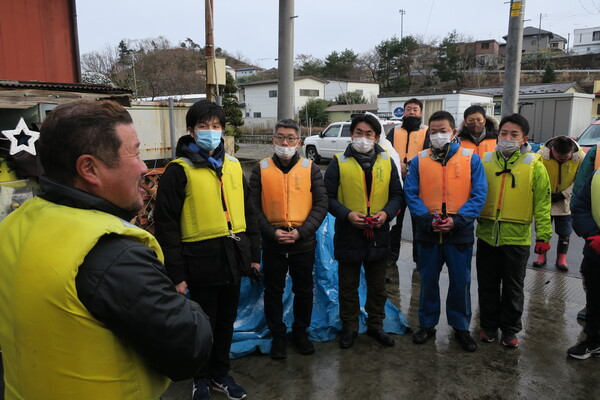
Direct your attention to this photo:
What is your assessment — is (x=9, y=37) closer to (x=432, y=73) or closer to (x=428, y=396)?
(x=428, y=396)

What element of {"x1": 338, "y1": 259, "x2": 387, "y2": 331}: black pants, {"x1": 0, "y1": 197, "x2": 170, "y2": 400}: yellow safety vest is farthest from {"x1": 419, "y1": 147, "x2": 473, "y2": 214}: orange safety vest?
{"x1": 0, "y1": 197, "x2": 170, "y2": 400}: yellow safety vest

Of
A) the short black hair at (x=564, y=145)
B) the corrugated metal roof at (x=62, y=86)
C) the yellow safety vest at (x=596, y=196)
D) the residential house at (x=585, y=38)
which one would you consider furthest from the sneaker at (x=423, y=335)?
the residential house at (x=585, y=38)

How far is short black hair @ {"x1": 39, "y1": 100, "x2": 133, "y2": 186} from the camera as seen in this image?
49.6 inches

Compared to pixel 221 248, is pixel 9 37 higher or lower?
higher

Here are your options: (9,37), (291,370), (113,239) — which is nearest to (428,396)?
(291,370)

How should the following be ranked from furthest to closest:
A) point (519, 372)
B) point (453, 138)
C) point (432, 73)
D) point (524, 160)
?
point (432, 73), point (453, 138), point (524, 160), point (519, 372)

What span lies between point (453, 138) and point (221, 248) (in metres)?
2.33

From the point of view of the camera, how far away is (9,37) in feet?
19.2

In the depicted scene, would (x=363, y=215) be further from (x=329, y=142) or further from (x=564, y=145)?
(x=329, y=142)

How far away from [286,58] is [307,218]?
8.64ft

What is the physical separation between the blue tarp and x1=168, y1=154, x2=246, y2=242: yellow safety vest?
1231 millimetres

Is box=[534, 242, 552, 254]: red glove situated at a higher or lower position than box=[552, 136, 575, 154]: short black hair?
lower

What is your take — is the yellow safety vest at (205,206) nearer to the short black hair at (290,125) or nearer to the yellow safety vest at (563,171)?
the short black hair at (290,125)

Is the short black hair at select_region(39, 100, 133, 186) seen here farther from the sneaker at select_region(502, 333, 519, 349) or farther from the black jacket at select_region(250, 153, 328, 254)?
the sneaker at select_region(502, 333, 519, 349)
